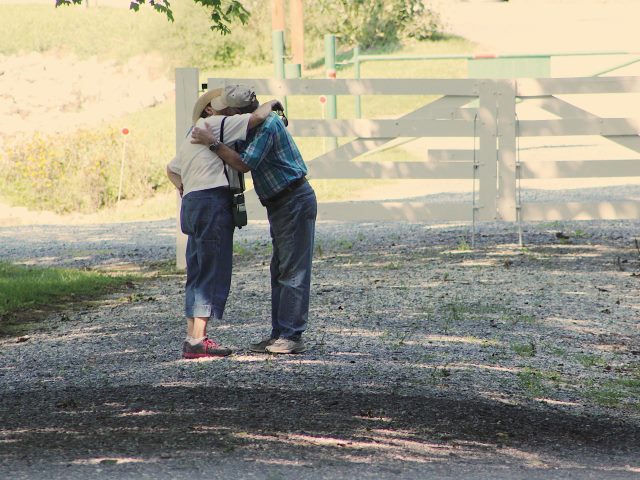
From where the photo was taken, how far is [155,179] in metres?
21.7

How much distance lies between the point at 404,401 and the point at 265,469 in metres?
1.51

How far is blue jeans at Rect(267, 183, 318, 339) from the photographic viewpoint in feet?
23.8

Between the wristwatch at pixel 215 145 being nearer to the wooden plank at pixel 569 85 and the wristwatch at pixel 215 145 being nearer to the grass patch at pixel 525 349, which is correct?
the grass patch at pixel 525 349

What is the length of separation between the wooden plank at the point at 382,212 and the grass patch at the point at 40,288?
6.81 ft

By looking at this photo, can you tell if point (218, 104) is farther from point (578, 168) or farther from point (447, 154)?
point (447, 154)

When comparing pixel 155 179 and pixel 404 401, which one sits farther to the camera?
pixel 155 179

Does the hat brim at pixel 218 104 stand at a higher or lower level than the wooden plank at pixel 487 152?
higher

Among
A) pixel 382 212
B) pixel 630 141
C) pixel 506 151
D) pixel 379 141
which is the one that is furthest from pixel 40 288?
pixel 630 141

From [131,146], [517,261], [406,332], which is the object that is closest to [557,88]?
[517,261]

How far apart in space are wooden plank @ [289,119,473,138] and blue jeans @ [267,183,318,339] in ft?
15.4

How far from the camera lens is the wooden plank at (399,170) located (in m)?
12.2

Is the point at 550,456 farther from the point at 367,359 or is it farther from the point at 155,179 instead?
the point at 155,179

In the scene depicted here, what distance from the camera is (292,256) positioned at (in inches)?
289

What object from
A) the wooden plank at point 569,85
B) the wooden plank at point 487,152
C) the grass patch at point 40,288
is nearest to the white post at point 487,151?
the wooden plank at point 487,152
